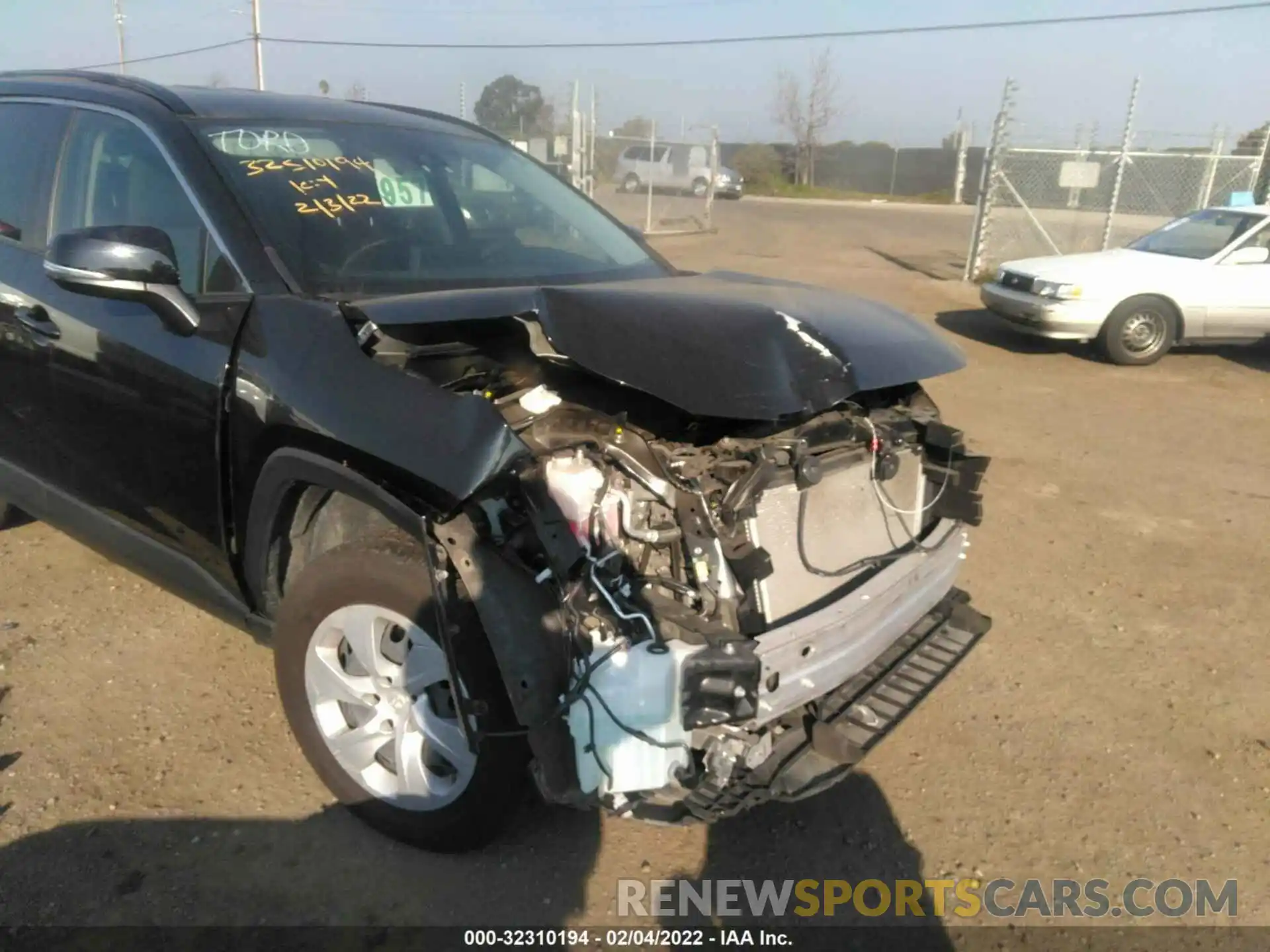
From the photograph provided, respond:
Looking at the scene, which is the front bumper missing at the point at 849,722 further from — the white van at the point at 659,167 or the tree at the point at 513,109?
the tree at the point at 513,109

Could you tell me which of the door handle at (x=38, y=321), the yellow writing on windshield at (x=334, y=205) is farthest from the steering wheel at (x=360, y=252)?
the door handle at (x=38, y=321)

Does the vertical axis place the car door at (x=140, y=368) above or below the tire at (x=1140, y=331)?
above

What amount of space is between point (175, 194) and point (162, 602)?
1.83m

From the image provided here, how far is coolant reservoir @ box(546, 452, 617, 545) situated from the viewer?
2352mm

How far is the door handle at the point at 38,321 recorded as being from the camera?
330 cm

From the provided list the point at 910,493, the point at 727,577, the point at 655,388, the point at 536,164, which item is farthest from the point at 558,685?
the point at 536,164

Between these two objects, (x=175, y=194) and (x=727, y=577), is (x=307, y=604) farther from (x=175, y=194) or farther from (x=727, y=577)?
(x=175, y=194)

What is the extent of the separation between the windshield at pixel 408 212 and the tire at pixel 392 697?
0.90 m

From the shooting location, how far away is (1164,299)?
954 cm

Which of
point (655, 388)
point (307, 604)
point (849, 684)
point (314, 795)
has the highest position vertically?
point (655, 388)

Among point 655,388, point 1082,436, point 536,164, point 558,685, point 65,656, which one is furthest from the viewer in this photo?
point 1082,436

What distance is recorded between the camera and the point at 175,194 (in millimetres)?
3098

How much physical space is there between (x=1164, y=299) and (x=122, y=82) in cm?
921

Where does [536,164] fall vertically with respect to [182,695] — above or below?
above
